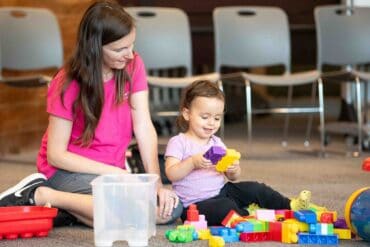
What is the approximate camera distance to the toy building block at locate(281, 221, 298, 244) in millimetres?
2441

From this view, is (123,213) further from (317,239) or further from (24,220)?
(317,239)

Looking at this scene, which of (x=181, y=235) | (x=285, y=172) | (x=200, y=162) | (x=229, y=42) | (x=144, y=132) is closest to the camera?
(x=181, y=235)

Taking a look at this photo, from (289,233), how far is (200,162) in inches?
14.1

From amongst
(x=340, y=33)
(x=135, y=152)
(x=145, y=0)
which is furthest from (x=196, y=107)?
(x=145, y=0)

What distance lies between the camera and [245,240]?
2492 mm

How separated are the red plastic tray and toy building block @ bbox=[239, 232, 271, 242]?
1.93 ft

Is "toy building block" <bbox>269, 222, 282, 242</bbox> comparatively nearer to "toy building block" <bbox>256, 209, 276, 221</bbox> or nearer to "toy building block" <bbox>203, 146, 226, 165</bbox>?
"toy building block" <bbox>256, 209, 276, 221</bbox>

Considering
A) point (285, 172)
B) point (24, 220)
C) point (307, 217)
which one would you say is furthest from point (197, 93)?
point (285, 172)

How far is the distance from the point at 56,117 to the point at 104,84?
204 millimetres

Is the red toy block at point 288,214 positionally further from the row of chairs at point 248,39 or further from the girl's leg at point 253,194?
the row of chairs at point 248,39

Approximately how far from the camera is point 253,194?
2844 millimetres

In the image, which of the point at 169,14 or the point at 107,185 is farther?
the point at 169,14

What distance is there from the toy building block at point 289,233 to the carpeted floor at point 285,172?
4 cm

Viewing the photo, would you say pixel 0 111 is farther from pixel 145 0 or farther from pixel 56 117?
pixel 56 117
